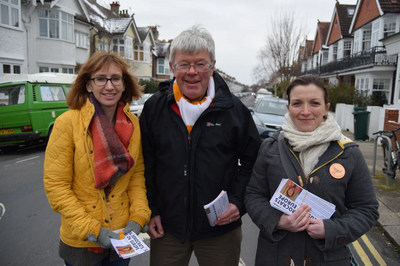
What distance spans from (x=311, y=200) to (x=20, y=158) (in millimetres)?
9342

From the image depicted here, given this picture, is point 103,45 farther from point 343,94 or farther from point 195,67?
point 195,67

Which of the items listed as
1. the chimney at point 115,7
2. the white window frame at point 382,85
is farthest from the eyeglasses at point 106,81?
the chimney at point 115,7

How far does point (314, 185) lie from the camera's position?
1.77m

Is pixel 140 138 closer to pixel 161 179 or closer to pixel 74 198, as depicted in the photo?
pixel 161 179

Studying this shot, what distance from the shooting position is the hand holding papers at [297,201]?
1.74 m

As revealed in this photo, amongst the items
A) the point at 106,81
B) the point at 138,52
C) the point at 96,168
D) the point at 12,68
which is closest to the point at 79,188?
the point at 96,168

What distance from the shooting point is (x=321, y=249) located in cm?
175

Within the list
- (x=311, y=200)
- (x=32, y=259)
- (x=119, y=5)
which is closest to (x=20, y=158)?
(x=32, y=259)

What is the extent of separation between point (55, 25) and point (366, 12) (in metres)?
23.7

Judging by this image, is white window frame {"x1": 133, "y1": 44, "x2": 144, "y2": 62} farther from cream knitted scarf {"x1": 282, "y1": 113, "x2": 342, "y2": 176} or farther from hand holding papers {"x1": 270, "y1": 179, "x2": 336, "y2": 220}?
hand holding papers {"x1": 270, "y1": 179, "x2": 336, "y2": 220}

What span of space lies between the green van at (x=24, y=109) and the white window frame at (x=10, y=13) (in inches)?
298

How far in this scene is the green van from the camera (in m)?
9.04

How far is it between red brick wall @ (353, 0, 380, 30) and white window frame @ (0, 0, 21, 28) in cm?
2400

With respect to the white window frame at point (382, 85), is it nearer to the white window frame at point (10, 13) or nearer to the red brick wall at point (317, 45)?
the red brick wall at point (317, 45)
